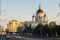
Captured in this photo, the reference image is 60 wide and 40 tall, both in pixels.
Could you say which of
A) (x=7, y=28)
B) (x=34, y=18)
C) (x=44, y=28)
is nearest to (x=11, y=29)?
(x=7, y=28)

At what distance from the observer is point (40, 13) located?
5763 inches

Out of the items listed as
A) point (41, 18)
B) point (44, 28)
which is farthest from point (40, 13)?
point (44, 28)

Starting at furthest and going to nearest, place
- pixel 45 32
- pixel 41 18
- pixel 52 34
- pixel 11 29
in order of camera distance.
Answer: pixel 11 29 < pixel 41 18 < pixel 45 32 < pixel 52 34

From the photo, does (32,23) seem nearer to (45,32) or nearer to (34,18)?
(34,18)

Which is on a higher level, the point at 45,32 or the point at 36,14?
the point at 36,14

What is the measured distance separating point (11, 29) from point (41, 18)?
54.9m

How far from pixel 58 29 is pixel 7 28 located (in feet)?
360

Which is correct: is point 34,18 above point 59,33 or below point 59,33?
above

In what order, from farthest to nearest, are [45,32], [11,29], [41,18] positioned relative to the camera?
1. [11,29]
2. [41,18]
3. [45,32]

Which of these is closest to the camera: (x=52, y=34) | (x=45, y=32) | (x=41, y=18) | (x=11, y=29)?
(x=52, y=34)

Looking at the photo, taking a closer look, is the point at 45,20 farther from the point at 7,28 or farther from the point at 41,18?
the point at 7,28

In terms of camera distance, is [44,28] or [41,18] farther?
[41,18]

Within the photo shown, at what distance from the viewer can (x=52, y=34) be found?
90625 millimetres

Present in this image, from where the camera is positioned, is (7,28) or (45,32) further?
(7,28)
